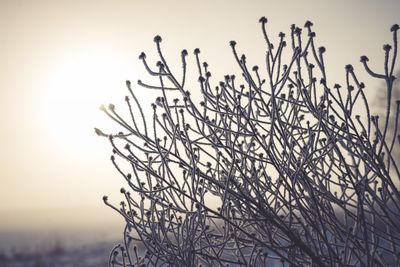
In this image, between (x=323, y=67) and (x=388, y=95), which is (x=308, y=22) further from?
(x=388, y=95)

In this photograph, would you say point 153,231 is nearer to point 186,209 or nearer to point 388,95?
point 186,209

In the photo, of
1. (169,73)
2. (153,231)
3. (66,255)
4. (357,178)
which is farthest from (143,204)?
(66,255)

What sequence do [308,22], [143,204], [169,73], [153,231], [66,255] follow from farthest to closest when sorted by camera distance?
[66,255]
[143,204]
[153,231]
[308,22]
[169,73]

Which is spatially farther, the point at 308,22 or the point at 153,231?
the point at 153,231

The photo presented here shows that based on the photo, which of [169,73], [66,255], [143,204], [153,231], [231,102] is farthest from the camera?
[66,255]

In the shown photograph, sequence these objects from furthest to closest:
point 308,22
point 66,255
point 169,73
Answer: point 66,255
point 308,22
point 169,73

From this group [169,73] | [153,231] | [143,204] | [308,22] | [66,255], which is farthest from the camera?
[66,255]

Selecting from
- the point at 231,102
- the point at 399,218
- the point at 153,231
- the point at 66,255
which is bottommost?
the point at 399,218

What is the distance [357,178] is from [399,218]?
40cm

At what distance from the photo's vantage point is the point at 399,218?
2.59 meters

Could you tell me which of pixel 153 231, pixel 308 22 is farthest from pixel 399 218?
pixel 153 231

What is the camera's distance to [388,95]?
199cm

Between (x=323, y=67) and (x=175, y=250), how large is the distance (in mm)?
1546

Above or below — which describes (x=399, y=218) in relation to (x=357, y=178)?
below
